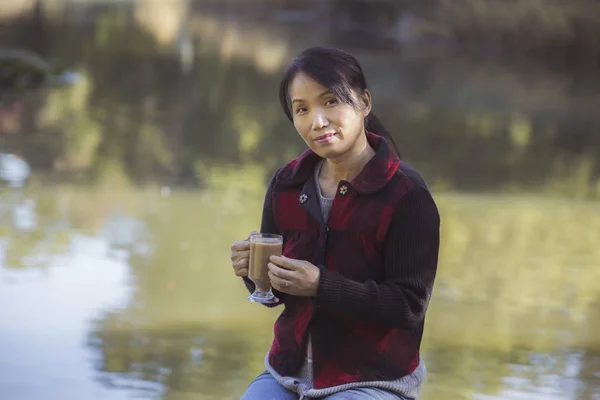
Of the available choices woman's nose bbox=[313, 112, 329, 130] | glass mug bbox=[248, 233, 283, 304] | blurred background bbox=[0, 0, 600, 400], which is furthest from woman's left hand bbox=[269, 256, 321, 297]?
blurred background bbox=[0, 0, 600, 400]

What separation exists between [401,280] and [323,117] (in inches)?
18.1

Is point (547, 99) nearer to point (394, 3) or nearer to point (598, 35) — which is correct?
point (598, 35)

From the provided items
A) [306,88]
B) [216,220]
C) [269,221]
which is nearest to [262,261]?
[269,221]

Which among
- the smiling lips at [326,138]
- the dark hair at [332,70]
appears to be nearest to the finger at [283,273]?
the smiling lips at [326,138]

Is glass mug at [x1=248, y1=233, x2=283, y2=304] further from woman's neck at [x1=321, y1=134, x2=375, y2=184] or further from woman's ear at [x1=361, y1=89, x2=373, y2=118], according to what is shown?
woman's ear at [x1=361, y1=89, x2=373, y2=118]

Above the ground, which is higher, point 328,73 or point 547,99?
point 547,99

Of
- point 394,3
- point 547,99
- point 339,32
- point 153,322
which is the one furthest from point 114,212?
point 394,3

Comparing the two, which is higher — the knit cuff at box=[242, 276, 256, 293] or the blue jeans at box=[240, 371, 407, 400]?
the knit cuff at box=[242, 276, 256, 293]

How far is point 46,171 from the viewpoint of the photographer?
8.96m

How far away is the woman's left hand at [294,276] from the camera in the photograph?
2490mm

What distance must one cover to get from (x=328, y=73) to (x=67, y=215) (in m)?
5.13

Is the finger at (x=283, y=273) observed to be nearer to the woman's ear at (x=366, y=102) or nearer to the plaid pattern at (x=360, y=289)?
the plaid pattern at (x=360, y=289)

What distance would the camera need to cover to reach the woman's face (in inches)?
104

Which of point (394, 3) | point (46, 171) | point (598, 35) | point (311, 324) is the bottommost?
point (311, 324)
